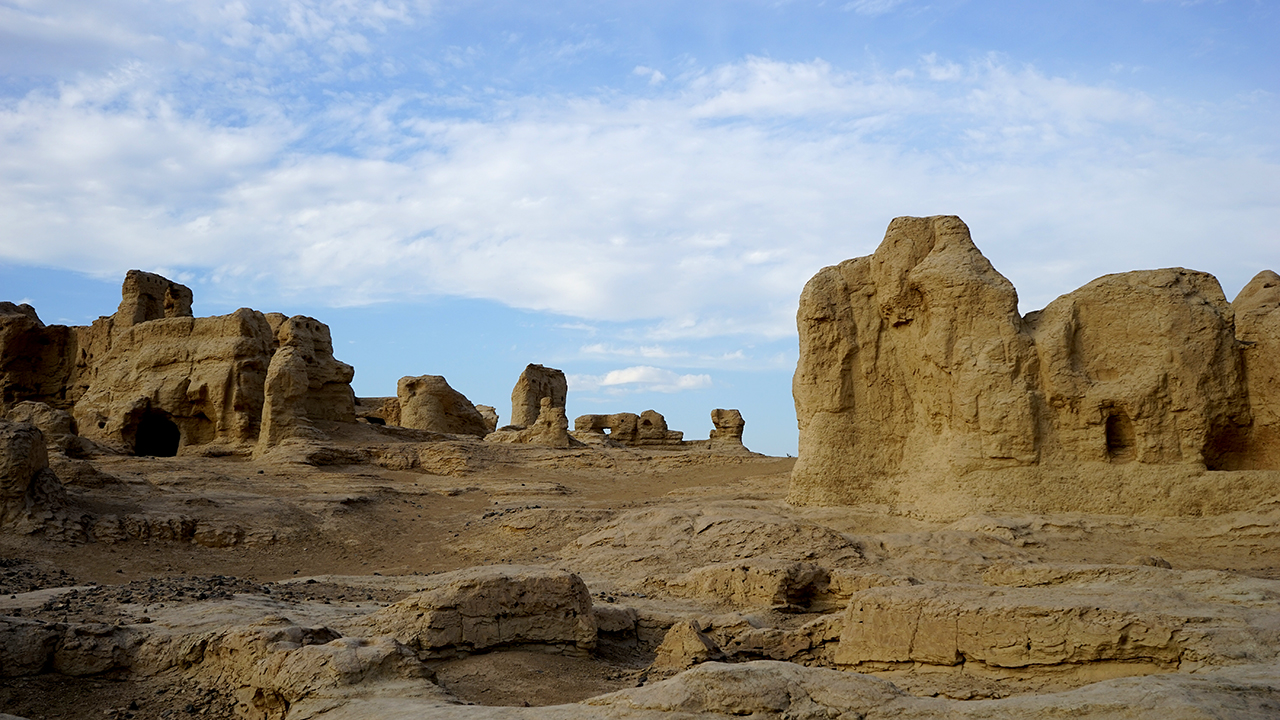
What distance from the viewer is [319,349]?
996 inches

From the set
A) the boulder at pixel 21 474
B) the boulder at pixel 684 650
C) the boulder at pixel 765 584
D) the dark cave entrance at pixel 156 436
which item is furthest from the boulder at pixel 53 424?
the boulder at pixel 684 650

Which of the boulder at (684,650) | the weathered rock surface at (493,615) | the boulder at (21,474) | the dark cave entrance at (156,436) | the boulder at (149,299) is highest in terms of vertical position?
the boulder at (149,299)

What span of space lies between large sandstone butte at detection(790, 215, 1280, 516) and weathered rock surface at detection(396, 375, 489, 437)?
54.2ft

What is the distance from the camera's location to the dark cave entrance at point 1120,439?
13.7 metres

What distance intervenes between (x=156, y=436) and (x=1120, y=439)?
22.3 metres

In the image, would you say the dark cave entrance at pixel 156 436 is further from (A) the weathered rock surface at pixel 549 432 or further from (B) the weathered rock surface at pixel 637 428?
(B) the weathered rock surface at pixel 637 428

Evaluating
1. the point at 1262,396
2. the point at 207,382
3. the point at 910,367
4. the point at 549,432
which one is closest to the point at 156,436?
the point at 207,382

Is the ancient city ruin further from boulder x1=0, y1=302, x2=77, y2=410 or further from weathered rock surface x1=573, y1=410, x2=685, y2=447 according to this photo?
weathered rock surface x1=573, y1=410, x2=685, y2=447

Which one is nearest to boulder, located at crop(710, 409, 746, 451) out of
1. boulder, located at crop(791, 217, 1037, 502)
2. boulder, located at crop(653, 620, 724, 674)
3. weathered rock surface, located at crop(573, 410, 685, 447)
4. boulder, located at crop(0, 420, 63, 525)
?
weathered rock surface, located at crop(573, 410, 685, 447)

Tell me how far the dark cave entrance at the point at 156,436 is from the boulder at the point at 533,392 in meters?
11.4

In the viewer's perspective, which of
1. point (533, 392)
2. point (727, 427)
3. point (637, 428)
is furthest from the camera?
point (533, 392)

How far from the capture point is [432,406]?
29.7 metres

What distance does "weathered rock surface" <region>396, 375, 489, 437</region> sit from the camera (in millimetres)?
29469

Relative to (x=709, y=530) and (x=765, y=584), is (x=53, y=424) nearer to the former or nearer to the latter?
(x=709, y=530)
